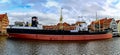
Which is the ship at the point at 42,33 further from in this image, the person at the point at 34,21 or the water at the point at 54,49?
the water at the point at 54,49

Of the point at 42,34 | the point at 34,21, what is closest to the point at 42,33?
the point at 42,34

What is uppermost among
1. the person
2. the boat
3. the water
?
the person

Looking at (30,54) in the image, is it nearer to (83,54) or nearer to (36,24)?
(83,54)

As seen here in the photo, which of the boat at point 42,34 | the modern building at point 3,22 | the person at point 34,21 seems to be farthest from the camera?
the modern building at point 3,22

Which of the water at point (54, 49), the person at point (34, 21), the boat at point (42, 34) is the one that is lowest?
the water at point (54, 49)

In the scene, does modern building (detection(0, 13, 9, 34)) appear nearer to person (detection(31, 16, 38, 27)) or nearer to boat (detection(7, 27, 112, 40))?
person (detection(31, 16, 38, 27))

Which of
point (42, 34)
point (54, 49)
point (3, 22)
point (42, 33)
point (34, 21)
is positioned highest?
point (34, 21)

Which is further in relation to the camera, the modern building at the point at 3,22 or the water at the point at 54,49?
the modern building at the point at 3,22

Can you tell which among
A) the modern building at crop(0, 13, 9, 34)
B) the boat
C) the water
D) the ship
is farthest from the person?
the modern building at crop(0, 13, 9, 34)

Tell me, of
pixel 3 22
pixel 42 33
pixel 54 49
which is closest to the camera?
pixel 54 49

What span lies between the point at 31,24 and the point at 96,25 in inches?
2661

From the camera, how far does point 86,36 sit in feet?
313

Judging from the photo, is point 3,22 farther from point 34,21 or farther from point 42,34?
point 42,34

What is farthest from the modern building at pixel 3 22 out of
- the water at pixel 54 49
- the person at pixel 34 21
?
the water at pixel 54 49
